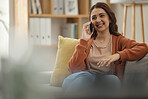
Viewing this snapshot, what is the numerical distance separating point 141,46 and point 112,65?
22cm

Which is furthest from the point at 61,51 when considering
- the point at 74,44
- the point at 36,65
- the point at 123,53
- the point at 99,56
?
the point at 36,65

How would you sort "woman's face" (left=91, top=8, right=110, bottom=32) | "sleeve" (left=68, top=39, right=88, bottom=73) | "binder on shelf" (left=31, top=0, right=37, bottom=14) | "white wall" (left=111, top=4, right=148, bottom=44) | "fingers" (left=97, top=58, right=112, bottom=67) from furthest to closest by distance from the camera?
"white wall" (left=111, top=4, right=148, bottom=44) < "binder on shelf" (left=31, top=0, right=37, bottom=14) < "woman's face" (left=91, top=8, right=110, bottom=32) < "sleeve" (left=68, top=39, right=88, bottom=73) < "fingers" (left=97, top=58, right=112, bottom=67)

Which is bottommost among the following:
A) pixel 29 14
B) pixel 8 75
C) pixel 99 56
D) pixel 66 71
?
pixel 66 71

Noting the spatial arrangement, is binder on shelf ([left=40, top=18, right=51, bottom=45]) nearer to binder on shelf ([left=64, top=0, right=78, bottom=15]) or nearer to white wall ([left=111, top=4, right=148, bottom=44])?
binder on shelf ([left=64, top=0, right=78, bottom=15])

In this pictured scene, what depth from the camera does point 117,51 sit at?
168 centimetres

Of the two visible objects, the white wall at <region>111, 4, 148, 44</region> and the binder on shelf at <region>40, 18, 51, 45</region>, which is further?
the white wall at <region>111, 4, 148, 44</region>

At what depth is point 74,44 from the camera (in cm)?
197

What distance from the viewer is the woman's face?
1846mm

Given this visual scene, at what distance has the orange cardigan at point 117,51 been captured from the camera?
1654mm

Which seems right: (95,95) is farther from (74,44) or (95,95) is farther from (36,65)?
(74,44)

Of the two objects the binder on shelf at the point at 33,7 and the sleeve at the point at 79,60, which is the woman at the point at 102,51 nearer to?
the sleeve at the point at 79,60

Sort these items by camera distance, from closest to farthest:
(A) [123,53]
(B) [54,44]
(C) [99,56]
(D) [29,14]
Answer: (A) [123,53]
(C) [99,56]
(D) [29,14]
(B) [54,44]

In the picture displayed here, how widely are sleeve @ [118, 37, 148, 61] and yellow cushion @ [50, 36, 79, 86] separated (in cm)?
42

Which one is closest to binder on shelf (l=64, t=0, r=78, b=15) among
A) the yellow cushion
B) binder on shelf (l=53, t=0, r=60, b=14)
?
binder on shelf (l=53, t=0, r=60, b=14)
